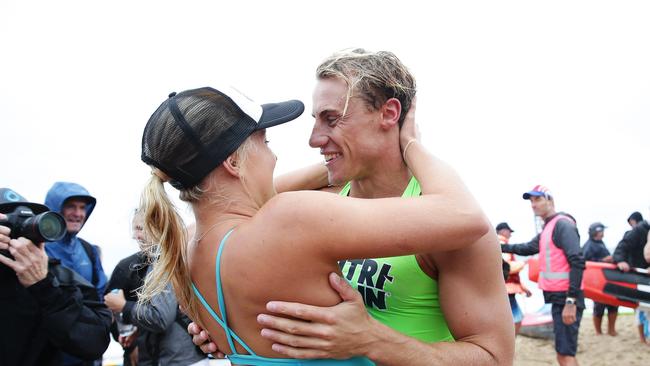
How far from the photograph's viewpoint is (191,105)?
1.72 meters

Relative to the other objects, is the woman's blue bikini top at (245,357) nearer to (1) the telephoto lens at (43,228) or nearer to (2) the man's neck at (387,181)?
(2) the man's neck at (387,181)

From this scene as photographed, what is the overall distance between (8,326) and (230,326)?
1.85m

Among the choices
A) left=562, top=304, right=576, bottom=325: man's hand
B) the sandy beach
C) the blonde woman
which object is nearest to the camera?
the blonde woman

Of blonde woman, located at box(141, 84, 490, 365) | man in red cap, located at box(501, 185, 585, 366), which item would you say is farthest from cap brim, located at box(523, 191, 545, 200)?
blonde woman, located at box(141, 84, 490, 365)

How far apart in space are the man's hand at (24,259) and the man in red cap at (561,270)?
5.90 m

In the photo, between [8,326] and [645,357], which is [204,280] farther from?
[645,357]

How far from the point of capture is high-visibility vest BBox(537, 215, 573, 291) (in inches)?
268

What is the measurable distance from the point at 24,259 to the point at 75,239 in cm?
152

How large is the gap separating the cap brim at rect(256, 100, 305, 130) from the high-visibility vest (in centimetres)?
589

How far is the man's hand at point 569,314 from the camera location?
644 cm

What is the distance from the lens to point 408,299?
2.00 meters

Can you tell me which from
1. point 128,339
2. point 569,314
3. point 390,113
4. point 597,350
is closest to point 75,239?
point 128,339

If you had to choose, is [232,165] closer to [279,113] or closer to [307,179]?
[279,113]

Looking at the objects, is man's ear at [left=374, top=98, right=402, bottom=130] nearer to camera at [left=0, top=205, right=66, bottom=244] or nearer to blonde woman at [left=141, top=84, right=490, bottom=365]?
blonde woman at [left=141, top=84, right=490, bottom=365]
